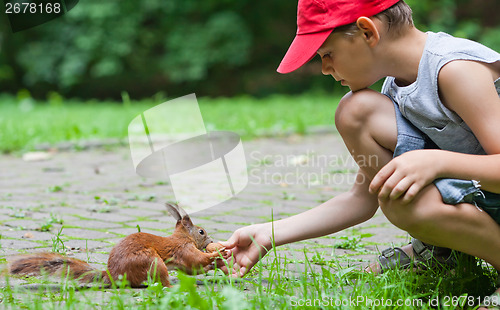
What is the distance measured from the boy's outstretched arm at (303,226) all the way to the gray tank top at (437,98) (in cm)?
36

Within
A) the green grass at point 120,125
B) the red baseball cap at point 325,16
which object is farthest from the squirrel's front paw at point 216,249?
the green grass at point 120,125

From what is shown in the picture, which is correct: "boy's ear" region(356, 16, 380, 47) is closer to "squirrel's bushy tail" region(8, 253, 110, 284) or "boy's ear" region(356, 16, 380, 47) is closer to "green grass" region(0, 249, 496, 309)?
"green grass" region(0, 249, 496, 309)

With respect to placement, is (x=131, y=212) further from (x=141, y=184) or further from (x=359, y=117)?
(x=359, y=117)

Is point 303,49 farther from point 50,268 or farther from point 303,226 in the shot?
point 50,268

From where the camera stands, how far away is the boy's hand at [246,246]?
2.18m

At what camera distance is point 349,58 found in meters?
1.97

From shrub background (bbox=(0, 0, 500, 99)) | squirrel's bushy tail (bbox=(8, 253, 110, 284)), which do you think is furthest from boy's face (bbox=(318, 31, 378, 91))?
shrub background (bbox=(0, 0, 500, 99))

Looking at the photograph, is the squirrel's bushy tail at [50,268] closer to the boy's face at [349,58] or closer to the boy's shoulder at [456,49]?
the boy's face at [349,58]

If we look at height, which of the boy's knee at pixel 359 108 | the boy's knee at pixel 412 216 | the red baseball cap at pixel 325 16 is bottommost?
the boy's knee at pixel 412 216

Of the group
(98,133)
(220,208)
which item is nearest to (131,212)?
(220,208)

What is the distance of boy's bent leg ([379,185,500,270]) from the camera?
5.87 ft

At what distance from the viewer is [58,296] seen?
188 cm

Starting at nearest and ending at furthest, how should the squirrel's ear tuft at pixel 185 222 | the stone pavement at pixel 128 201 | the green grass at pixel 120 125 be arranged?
the squirrel's ear tuft at pixel 185 222, the stone pavement at pixel 128 201, the green grass at pixel 120 125

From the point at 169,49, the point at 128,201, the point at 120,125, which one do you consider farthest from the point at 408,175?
the point at 169,49
